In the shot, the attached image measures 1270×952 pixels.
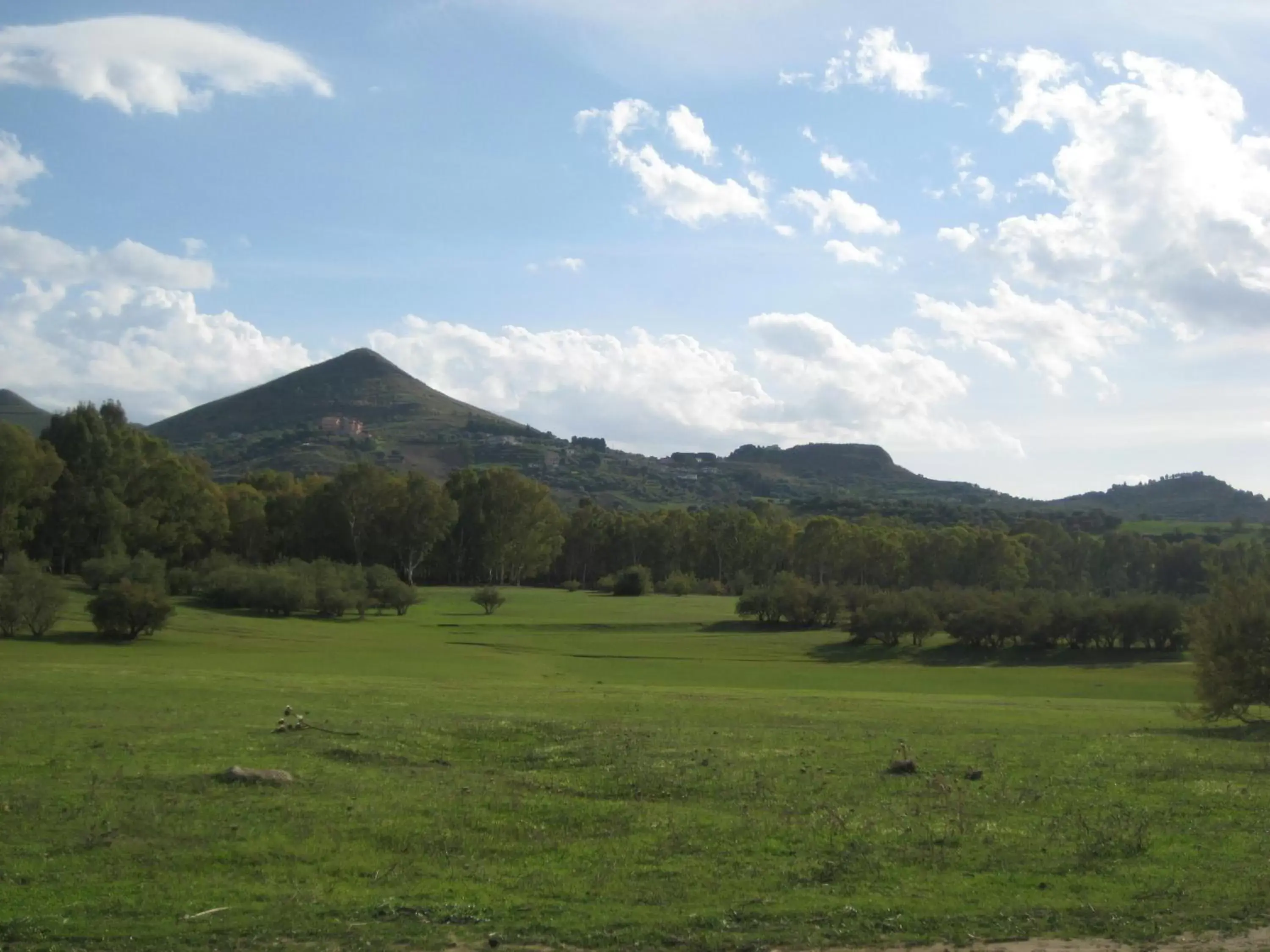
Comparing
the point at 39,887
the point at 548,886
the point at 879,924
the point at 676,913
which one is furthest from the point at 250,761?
the point at 879,924

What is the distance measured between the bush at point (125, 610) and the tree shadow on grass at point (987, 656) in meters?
50.3

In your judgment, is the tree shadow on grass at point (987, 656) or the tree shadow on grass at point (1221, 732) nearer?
the tree shadow on grass at point (1221, 732)

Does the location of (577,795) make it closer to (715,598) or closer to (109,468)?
(109,468)

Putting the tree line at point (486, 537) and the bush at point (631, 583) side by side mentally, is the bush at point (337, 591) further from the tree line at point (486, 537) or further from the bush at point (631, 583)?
the bush at point (631, 583)

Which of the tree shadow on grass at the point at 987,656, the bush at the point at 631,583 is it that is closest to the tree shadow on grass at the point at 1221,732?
the tree shadow on grass at the point at 987,656

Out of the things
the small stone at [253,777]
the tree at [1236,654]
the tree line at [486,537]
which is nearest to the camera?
the small stone at [253,777]

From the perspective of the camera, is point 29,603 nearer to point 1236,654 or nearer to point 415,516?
point 1236,654

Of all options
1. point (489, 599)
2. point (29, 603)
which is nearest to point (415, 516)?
point (489, 599)

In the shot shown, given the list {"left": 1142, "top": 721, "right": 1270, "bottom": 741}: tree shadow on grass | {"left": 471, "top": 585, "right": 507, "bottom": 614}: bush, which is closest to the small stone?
{"left": 1142, "top": 721, "right": 1270, "bottom": 741}: tree shadow on grass

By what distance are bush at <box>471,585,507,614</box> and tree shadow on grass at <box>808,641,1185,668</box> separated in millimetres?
39802

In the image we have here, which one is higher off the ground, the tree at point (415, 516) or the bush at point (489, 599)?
the tree at point (415, 516)

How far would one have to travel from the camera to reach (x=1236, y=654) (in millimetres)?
34312

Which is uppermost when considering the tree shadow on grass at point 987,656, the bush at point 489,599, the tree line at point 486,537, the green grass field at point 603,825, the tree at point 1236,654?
the tree line at point 486,537

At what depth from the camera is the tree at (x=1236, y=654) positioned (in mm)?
33938
